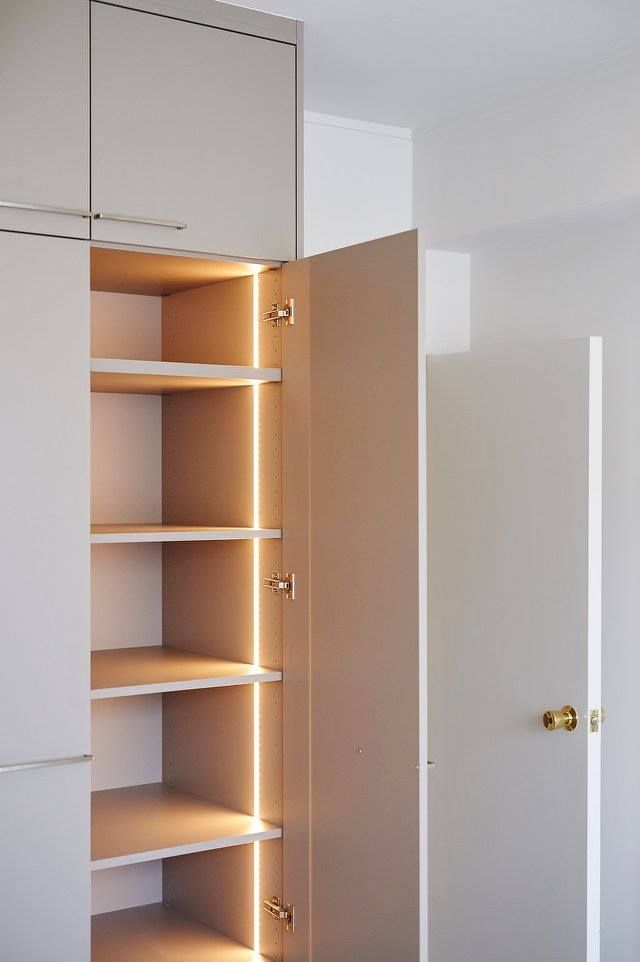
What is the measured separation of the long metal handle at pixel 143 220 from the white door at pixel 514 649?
0.89m

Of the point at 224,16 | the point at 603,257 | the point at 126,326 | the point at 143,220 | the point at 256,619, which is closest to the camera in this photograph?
the point at 143,220

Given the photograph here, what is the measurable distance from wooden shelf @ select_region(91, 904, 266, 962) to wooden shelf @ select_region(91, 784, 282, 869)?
0.85 ft

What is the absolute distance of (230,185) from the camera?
255 cm

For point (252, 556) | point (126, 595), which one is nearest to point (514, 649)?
point (252, 556)

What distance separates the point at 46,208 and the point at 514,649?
5.10 feet

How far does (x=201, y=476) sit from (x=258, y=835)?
96 centimetres

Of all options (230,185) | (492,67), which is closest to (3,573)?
(230,185)

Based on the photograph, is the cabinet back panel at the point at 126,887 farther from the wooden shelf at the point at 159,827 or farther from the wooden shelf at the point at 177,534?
the wooden shelf at the point at 177,534

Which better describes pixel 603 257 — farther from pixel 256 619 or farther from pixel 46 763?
pixel 46 763

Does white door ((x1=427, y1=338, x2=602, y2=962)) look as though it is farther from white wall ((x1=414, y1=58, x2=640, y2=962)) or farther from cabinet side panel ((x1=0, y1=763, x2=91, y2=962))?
cabinet side panel ((x1=0, y1=763, x2=91, y2=962))

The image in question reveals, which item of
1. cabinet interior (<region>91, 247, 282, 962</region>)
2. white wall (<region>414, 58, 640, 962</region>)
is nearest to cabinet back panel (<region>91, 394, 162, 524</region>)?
cabinet interior (<region>91, 247, 282, 962</region>)

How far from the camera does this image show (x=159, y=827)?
271 cm

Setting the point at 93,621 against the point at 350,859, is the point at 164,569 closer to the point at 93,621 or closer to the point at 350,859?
the point at 93,621

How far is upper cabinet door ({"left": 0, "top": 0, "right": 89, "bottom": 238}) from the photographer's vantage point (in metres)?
2.26
